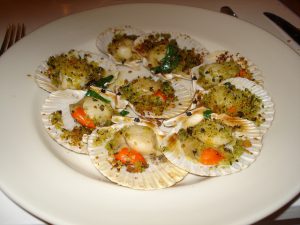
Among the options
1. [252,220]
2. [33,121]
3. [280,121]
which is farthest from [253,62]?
[33,121]

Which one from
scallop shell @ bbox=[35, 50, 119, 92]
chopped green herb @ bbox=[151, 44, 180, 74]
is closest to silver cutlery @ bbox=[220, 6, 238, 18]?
chopped green herb @ bbox=[151, 44, 180, 74]

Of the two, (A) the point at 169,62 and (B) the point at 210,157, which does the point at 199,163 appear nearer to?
(B) the point at 210,157

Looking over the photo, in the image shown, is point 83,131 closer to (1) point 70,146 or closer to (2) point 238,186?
(1) point 70,146

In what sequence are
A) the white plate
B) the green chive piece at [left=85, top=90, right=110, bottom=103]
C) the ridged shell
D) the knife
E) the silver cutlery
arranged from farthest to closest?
1. the silver cutlery
2. the knife
3. the green chive piece at [left=85, top=90, right=110, bottom=103]
4. the ridged shell
5. the white plate

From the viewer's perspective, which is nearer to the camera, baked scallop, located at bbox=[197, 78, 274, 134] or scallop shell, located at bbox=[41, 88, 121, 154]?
scallop shell, located at bbox=[41, 88, 121, 154]

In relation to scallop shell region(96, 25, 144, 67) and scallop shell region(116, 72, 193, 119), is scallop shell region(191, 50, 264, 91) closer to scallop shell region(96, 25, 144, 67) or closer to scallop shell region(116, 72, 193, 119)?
scallop shell region(116, 72, 193, 119)

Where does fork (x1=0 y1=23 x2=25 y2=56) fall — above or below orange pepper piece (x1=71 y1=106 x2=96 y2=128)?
above

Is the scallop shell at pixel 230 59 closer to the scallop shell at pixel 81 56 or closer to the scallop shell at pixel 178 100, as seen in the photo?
the scallop shell at pixel 178 100

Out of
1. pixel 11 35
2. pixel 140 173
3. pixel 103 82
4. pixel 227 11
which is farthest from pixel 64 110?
pixel 227 11

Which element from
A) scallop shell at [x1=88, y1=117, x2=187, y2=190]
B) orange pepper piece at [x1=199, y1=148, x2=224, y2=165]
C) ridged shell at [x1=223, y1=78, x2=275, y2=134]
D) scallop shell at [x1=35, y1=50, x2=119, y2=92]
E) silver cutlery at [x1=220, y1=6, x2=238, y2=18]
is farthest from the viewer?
silver cutlery at [x1=220, y1=6, x2=238, y2=18]
